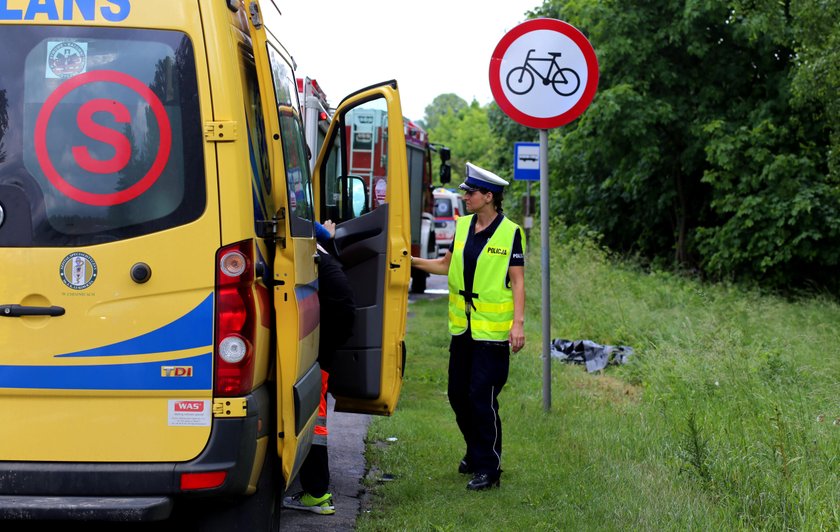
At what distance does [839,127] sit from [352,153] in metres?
10.6

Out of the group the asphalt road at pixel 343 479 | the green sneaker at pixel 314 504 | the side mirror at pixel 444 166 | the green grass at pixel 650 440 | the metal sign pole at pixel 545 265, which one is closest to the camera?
the green grass at pixel 650 440

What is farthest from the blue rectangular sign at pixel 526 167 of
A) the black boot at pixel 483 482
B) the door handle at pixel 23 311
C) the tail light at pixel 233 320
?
the door handle at pixel 23 311

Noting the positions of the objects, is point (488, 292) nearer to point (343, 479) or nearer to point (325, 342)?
point (325, 342)

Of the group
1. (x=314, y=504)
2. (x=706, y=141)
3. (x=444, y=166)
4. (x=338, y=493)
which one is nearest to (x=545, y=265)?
(x=338, y=493)

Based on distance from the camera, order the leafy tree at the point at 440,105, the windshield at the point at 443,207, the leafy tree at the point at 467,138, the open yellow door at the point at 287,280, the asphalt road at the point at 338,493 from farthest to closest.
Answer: the leafy tree at the point at 440,105, the leafy tree at the point at 467,138, the windshield at the point at 443,207, the asphalt road at the point at 338,493, the open yellow door at the point at 287,280

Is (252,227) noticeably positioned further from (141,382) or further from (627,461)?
(627,461)

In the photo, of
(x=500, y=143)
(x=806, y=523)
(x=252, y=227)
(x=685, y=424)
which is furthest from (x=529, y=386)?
(x=500, y=143)

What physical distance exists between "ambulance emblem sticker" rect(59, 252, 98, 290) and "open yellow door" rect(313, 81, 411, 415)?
2.12 metres

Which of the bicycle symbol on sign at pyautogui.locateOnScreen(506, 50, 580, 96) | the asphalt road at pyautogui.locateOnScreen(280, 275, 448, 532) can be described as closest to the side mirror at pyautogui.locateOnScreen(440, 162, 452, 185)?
the asphalt road at pyautogui.locateOnScreen(280, 275, 448, 532)

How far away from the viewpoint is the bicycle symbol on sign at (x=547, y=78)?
7.40m

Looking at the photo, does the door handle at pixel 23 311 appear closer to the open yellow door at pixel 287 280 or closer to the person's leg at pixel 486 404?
the open yellow door at pixel 287 280

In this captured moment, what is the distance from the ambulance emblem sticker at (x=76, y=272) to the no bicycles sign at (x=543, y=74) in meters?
4.22

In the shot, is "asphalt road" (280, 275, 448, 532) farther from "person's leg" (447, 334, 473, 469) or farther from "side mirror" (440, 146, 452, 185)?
"side mirror" (440, 146, 452, 185)

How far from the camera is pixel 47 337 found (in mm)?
3695
